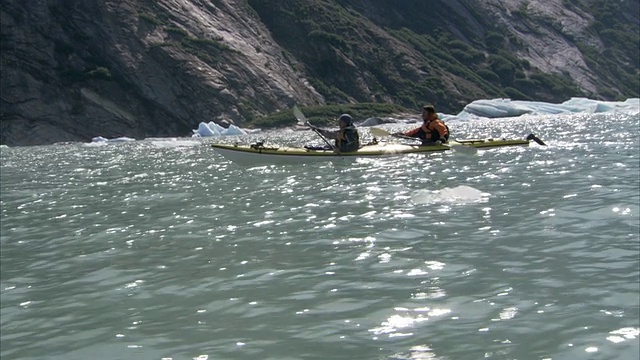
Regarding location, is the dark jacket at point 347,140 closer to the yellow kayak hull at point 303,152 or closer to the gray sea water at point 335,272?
the yellow kayak hull at point 303,152

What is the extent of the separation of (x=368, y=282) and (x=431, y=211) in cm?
443

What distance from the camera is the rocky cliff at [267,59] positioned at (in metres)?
64.4

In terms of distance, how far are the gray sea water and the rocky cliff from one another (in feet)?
170

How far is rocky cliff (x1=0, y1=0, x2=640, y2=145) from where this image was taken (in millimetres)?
64438

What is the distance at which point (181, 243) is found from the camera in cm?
1024

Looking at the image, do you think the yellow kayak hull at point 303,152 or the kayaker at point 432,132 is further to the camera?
the kayaker at point 432,132

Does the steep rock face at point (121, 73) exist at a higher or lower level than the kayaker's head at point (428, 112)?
higher

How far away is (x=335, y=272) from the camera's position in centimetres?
802

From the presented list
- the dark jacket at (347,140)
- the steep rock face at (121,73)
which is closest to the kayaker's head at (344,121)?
the dark jacket at (347,140)

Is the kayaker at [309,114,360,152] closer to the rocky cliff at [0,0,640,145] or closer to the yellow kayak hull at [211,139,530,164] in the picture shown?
the yellow kayak hull at [211,139,530,164]

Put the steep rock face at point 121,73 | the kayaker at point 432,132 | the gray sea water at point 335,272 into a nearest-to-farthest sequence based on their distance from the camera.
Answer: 1. the gray sea water at point 335,272
2. the kayaker at point 432,132
3. the steep rock face at point 121,73

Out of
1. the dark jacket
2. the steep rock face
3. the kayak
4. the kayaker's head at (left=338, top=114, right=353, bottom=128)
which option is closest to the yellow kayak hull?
the kayak

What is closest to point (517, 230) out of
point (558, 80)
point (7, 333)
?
point (7, 333)

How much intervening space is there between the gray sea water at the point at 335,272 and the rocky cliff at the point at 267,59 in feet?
170
